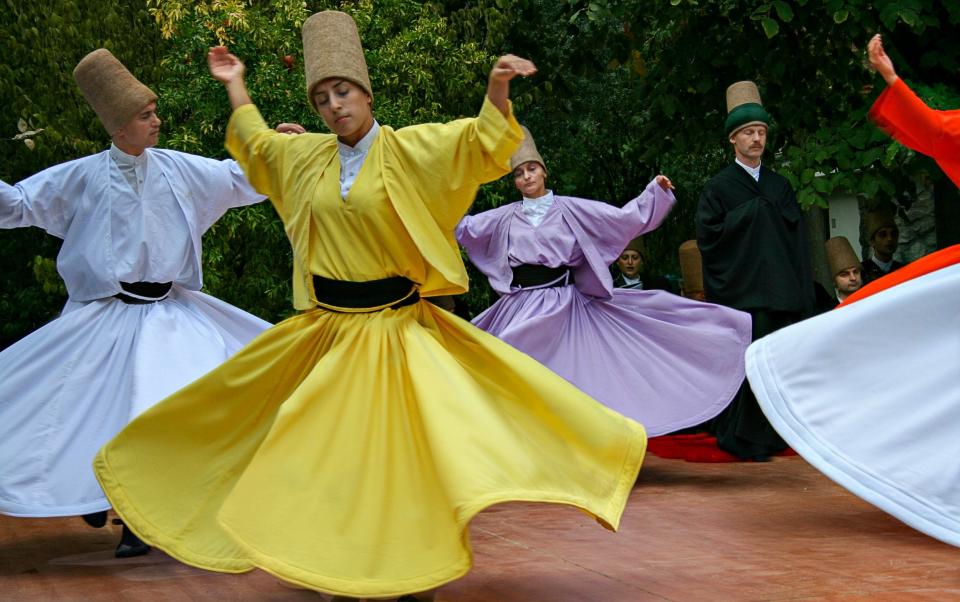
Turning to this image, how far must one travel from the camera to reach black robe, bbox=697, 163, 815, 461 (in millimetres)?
8453

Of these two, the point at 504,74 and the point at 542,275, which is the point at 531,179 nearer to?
the point at 542,275

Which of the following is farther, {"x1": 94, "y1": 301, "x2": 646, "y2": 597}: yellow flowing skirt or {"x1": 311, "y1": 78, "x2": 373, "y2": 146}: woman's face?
{"x1": 311, "y1": 78, "x2": 373, "y2": 146}: woman's face

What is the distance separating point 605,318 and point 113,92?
10.7 feet

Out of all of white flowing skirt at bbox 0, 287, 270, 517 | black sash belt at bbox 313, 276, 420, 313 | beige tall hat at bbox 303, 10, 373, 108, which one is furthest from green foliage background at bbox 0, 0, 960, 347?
black sash belt at bbox 313, 276, 420, 313

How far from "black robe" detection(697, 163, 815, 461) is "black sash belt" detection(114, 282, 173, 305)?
149 inches

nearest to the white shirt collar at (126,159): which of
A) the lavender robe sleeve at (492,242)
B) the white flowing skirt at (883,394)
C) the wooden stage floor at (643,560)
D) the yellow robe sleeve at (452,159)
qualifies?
the wooden stage floor at (643,560)

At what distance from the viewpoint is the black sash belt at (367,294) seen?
4867 millimetres

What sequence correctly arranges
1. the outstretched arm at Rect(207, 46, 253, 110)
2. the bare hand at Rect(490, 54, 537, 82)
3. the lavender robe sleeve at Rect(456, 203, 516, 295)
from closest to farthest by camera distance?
the bare hand at Rect(490, 54, 537, 82) < the outstretched arm at Rect(207, 46, 253, 110) < the lavender robe sleeve at Rect(456, 203, 516, 295)

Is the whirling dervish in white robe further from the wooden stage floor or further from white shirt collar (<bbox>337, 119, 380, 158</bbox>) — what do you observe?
white shirt collar (<bbox>337, 119, 380, 158</bbox>)

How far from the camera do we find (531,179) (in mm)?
8438

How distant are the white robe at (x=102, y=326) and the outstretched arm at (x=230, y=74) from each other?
42.2 inches

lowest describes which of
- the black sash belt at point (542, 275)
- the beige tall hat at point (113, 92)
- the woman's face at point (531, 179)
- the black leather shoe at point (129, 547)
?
the black leather shoe at point (129, 547)

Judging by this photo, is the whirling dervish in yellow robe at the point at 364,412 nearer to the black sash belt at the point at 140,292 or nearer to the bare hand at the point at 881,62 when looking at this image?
the black sash belt at the point at 140,292

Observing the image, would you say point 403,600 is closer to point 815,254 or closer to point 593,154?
point 815,254
